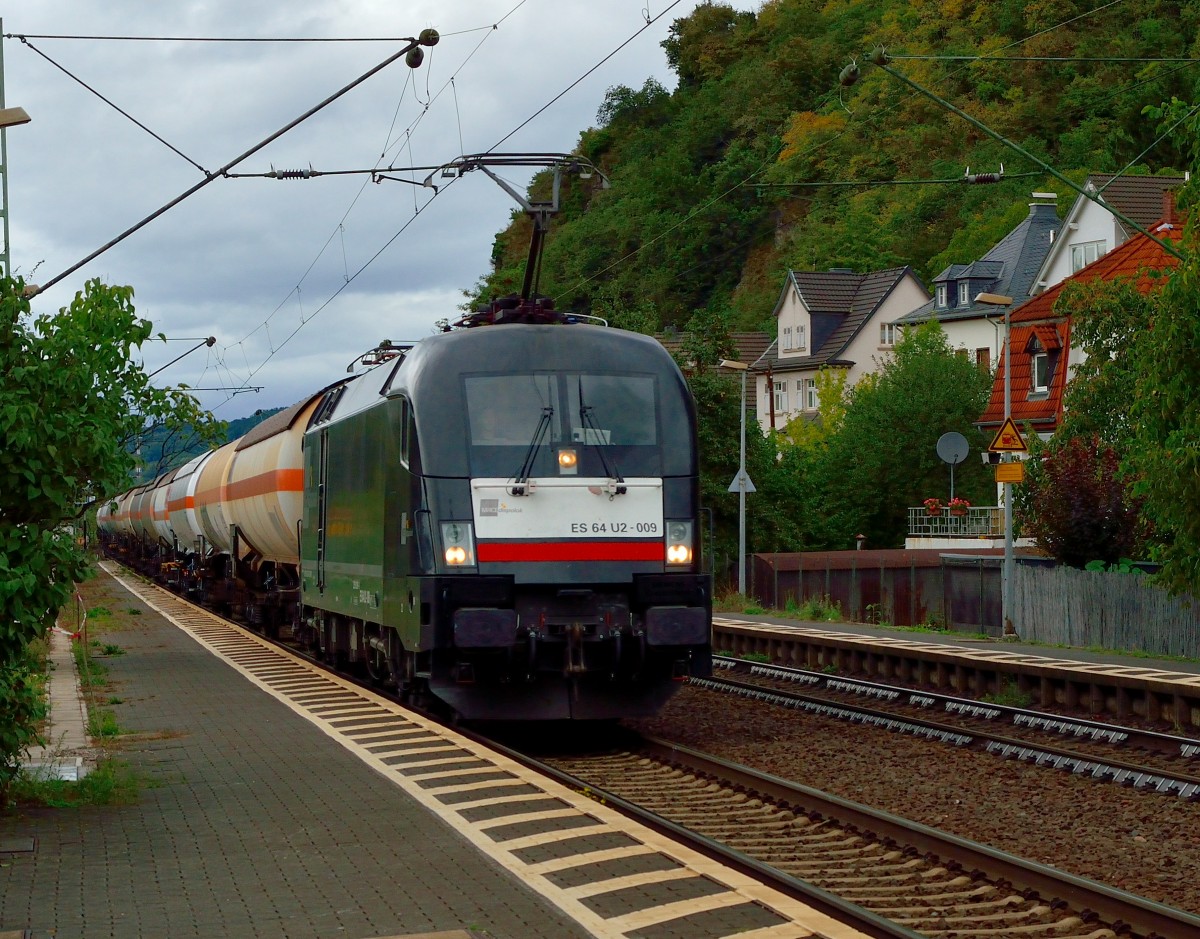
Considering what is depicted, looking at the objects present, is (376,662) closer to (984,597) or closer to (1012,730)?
(1012,730)

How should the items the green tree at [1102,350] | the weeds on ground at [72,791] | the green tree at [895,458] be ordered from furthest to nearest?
the green tree at [895,458], the green tree at [1102,350], the weeds on ground at [72,791]

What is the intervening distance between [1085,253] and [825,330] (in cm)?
2082

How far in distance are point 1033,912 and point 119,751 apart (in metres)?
8.24

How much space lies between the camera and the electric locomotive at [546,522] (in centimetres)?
1290

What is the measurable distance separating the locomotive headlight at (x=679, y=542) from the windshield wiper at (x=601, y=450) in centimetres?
51

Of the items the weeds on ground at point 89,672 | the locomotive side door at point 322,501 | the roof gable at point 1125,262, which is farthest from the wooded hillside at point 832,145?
the locomotive side door at point 322,501

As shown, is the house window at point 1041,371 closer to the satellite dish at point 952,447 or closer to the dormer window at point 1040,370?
the dormer window at point 1040,370

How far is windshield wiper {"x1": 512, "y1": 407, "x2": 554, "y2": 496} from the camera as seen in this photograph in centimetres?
1302

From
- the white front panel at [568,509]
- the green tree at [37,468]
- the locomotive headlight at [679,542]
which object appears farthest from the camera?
the locomotive headlight at [679,542]

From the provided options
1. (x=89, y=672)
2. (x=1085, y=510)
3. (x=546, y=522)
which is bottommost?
(x=89, y=672)

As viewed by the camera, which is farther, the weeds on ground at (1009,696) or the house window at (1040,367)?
the house window at (1040,367)

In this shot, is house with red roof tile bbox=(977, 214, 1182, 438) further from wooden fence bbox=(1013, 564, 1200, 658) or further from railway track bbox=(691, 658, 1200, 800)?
railway track bbox=(691, 658, 1200, 800)

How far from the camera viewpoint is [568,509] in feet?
43.0

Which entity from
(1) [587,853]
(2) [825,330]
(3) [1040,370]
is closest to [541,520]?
(1) [587,853]
